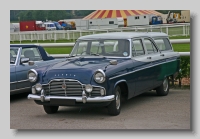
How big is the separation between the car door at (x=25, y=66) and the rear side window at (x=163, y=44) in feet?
10.00

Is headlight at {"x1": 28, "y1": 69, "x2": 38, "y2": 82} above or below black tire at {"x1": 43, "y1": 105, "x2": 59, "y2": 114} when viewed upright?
above

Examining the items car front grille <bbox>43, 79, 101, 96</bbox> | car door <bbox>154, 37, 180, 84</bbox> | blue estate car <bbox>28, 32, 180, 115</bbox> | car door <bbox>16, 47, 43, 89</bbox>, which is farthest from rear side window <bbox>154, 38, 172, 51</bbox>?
car front grille <bbox>43, 79, 101, 96</bbox>

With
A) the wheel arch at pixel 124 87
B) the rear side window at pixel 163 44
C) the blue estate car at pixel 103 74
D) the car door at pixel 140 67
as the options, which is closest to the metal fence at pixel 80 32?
the rear side window at pixel 163 44

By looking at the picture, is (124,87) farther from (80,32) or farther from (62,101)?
(80,32)

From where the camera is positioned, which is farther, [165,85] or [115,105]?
[165,85]

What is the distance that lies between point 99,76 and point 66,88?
0.66 metres

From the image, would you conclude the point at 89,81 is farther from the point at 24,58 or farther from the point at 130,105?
the point at 24,58

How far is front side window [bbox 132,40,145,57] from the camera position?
410 inches

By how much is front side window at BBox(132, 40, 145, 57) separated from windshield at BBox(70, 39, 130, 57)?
0.64 ft

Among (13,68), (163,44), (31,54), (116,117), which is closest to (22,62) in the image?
(13,68)

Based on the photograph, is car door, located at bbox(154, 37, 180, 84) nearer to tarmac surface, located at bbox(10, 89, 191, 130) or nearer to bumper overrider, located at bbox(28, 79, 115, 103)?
tarmac surface, located at bbox(10, 89, 191, 130)

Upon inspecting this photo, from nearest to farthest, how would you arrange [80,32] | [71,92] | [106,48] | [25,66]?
[71,92], [106,48], [25,66], [80,32]

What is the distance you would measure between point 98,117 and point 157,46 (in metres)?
3.32

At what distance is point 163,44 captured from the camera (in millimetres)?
12469
